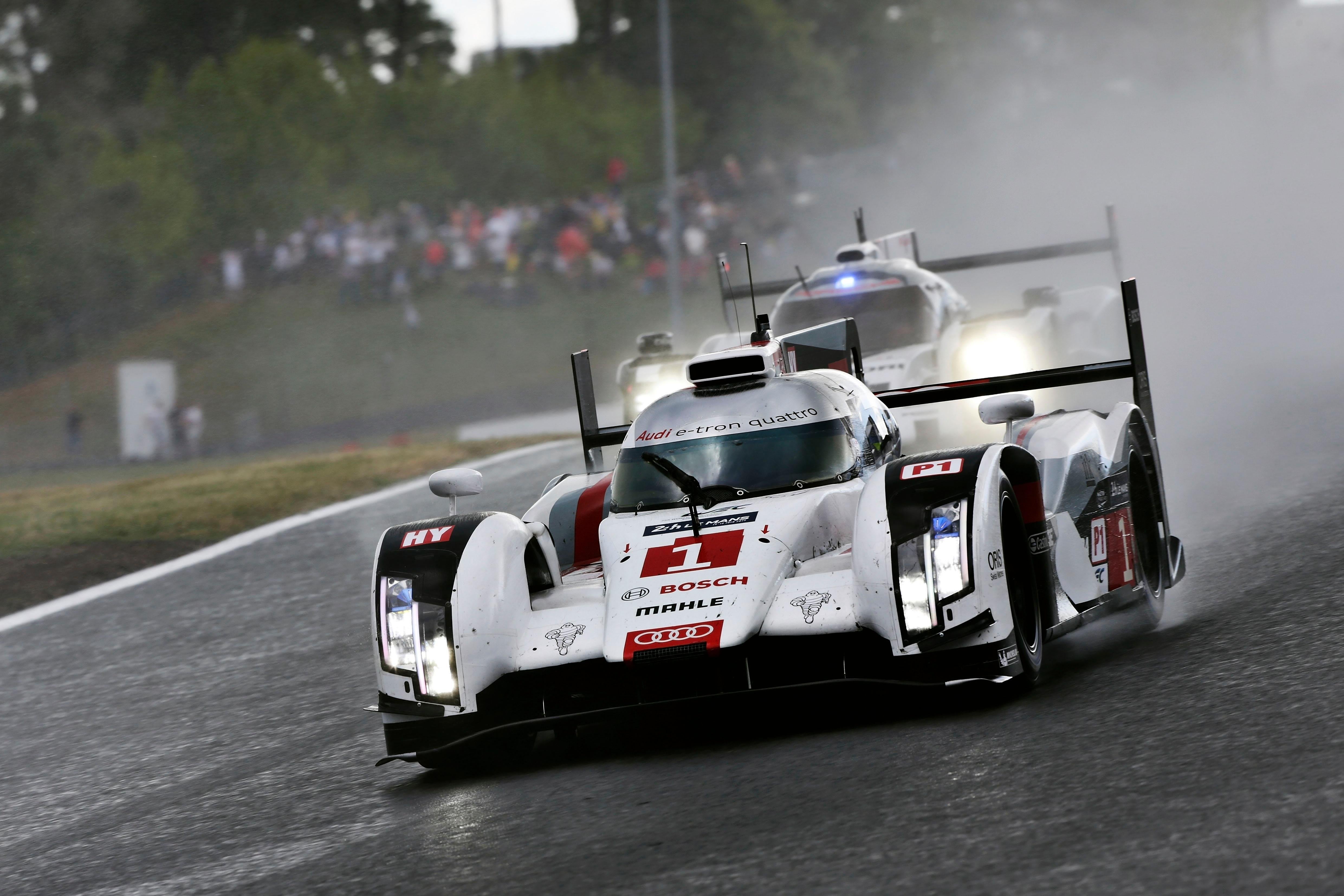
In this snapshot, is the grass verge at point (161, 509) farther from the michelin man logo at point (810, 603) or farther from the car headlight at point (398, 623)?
the michelin man logo at point (810, 603)

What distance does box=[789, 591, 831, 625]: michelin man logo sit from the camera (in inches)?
234

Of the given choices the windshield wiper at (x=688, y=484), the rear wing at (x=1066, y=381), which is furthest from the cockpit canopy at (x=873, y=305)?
the windshield wiper at (x=688, y=484)

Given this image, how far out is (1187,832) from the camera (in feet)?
13.9

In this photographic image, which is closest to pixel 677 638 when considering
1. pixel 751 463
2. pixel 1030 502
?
pixel 751 463

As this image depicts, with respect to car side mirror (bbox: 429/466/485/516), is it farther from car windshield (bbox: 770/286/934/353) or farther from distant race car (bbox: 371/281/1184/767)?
car windshield (bbox: 770/286/934/353)

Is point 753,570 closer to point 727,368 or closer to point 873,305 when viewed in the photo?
point 727,368

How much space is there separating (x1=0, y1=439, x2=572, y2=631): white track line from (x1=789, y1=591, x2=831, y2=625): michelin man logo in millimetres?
3761

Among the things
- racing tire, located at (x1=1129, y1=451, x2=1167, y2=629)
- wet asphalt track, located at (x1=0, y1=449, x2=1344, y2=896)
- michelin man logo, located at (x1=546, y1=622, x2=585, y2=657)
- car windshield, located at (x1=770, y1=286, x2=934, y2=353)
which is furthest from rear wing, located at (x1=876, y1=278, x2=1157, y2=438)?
car windshield, located at (x1=770, y1=286, x2=934, y2=353)

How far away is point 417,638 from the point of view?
6.25 metres

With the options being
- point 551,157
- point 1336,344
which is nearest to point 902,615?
point 1336,344

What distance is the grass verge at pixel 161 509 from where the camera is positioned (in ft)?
42.4

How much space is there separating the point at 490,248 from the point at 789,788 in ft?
102

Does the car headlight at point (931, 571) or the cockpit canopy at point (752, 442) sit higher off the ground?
the cockpit canopy at point (752, 442)

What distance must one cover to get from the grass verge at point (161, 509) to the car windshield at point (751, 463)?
251 inches
